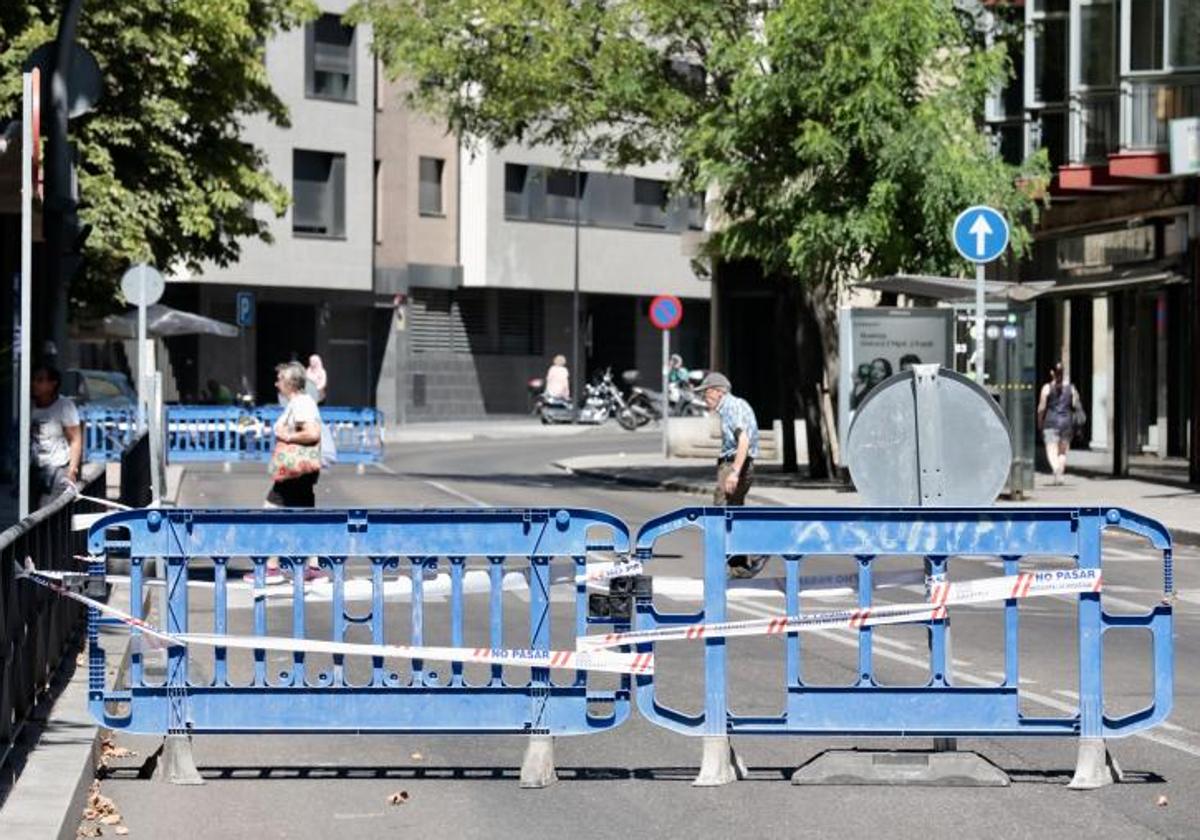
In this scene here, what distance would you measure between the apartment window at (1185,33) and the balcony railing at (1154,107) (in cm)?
23

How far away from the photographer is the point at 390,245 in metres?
66.2

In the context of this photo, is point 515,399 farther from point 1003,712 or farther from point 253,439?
point 1003,712

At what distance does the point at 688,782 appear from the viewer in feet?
33.1

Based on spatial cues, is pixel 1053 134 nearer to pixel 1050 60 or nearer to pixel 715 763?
pixel 1050 60

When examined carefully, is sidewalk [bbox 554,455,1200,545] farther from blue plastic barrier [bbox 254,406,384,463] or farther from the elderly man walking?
the elderly man walking

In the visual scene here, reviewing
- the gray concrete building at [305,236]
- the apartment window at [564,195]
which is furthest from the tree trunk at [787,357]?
the apartment window at [564,195]

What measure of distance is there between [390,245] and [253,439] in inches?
946

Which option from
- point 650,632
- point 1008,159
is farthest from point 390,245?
point 650,632

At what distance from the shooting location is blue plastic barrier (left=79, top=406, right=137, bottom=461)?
3928 centimetres

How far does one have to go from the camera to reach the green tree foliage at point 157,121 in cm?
3691

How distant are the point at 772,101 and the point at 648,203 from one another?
42.9 meters

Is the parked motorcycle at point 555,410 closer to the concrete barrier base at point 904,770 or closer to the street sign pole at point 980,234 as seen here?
the street sign pole at point 980,234

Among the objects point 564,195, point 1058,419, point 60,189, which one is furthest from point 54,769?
point 564,195

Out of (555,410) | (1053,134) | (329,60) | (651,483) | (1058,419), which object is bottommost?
(651,483)
